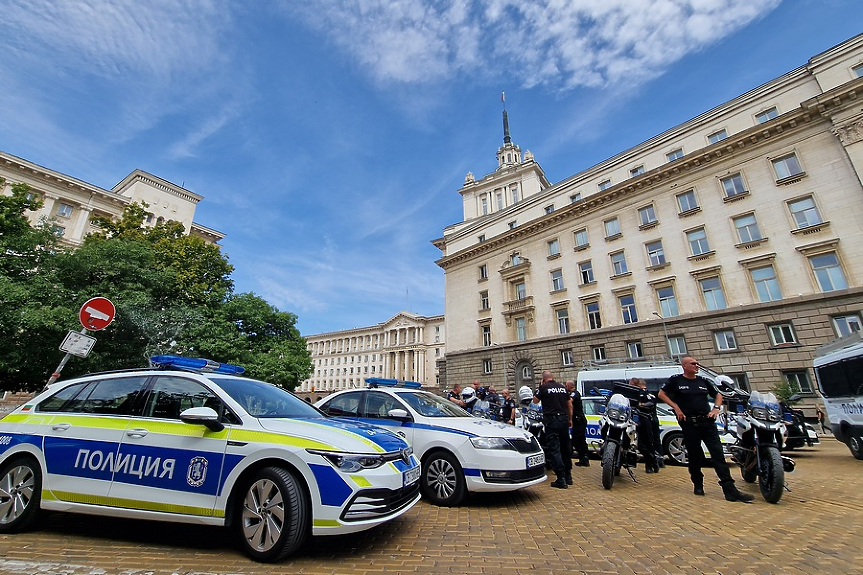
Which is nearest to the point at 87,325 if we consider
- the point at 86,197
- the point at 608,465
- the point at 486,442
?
the point at 486,442

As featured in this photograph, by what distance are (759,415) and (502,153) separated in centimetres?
5385

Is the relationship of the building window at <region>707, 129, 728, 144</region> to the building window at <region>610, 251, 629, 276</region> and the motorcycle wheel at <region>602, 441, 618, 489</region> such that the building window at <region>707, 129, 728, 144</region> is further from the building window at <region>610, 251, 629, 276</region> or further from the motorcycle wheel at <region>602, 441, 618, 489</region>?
the motorcycle wheel at <region>602, 441, 618, 489</region>

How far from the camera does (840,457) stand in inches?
396

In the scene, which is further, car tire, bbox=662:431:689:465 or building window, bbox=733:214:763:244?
building window, bbox=733:214:763:244

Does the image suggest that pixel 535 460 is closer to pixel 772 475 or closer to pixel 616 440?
pixel 616 440

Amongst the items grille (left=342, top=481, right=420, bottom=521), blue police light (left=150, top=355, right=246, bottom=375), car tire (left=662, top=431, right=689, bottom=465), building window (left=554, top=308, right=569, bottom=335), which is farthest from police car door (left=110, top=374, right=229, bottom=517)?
building window (left=554, top=308, right=569, bottom=335)

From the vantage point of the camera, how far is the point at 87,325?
6.76 meters

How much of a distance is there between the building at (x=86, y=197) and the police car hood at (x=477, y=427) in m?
38.7

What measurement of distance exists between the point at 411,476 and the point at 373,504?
0.60 meters

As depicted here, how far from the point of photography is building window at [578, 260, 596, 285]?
93.2 feet

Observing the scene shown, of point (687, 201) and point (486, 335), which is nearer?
point (687, 201)

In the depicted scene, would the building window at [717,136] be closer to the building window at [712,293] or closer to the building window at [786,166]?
the building window at [786,166]

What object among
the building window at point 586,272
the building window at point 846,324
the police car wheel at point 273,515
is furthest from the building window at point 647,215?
the police car wheel at point 273,515

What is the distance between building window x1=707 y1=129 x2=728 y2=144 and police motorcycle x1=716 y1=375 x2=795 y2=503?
26086mm
